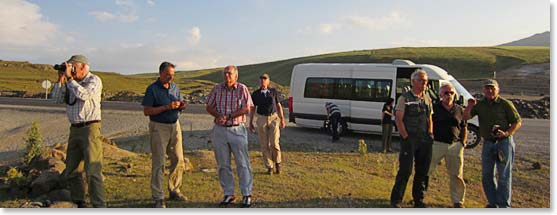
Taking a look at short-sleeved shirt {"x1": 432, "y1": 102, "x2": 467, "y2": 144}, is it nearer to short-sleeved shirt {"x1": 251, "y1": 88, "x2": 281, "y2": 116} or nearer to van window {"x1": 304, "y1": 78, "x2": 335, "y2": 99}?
short-sleeved shirt {"x1": 251, "y1": 88, "x2": 281, "y2": 116}

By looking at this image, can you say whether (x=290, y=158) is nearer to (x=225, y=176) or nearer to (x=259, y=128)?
(x=259, y=128)

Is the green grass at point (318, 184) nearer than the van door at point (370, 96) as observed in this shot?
Yes

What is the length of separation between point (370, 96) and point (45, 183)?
8.18 meters

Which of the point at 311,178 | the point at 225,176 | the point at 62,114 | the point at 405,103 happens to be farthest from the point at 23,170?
the point at 62,114

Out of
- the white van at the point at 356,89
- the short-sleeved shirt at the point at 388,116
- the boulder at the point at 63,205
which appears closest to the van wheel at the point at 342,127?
the white van at the point at 356,89

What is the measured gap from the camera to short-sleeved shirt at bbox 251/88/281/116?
6965 millimetres

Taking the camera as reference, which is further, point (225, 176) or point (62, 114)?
point (62, 114)

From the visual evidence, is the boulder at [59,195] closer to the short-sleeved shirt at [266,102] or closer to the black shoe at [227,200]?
the black shoe at [227,200]

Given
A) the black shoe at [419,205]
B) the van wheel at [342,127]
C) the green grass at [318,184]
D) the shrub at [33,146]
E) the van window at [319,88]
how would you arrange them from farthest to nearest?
the van window at [319,88] < the van wheel at [342,127] < the shrub at [33,146] < the green grass at [318,184] < the black shoe at [419,205]

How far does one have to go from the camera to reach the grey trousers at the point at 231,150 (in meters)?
5.09

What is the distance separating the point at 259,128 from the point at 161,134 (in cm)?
234

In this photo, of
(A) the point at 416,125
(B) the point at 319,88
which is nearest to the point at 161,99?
(A) the point at 416,125

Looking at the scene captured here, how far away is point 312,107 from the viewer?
40.4ft

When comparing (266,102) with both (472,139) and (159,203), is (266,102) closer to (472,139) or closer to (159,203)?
(159,203)
